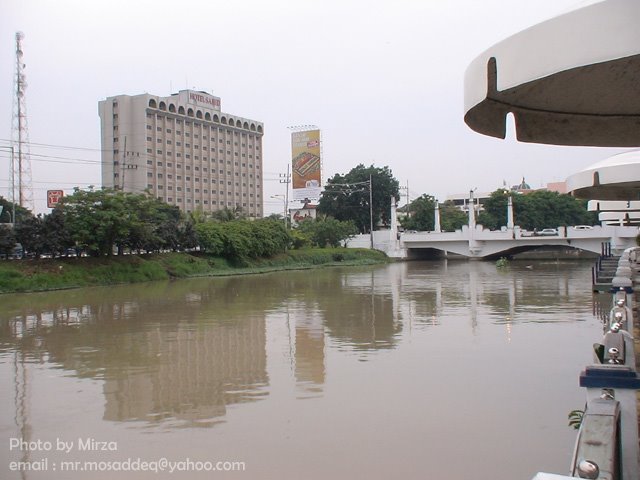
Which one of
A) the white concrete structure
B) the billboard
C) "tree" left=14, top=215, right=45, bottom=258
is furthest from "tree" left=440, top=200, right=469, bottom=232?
"tree" left=14, top=215, right=45, bottom=258

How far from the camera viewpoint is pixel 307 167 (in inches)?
2030

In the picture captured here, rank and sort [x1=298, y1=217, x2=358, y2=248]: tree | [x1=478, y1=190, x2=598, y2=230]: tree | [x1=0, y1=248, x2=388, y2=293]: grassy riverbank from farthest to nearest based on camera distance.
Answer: [x1=478, y1=190, x2=598, y2=230]: tree
[x1=298, y1=217, x2=358, y2=248]: tree
[x1=0, y1=248, x2=388, y2=293]: grassy riverbank

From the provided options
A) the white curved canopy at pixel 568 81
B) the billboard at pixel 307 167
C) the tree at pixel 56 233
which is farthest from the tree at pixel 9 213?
the white curved canopy at pixel 568 81

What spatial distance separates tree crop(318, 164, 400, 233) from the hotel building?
10398 millimetres

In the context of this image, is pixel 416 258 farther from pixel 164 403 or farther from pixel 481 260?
pixel 164 403

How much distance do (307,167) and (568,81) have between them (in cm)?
4921

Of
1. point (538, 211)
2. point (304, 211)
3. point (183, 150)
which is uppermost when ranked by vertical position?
point (183, 150)

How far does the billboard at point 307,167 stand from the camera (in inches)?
2009

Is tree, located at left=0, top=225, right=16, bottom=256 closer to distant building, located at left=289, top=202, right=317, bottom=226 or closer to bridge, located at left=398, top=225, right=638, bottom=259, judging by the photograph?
bridge, located at left=398, top=225, right=638, bottom=259

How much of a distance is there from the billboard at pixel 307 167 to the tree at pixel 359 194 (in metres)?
6.99

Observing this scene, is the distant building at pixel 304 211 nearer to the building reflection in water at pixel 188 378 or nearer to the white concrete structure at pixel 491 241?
the white concrete structure at pixel 491 241

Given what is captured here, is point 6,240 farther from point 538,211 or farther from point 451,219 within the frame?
point 451,219

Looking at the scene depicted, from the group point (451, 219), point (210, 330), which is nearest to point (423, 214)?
point (451, 219)

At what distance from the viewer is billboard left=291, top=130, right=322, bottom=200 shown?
167 feet
